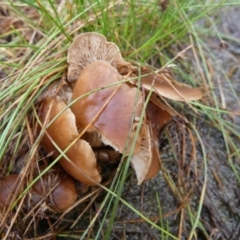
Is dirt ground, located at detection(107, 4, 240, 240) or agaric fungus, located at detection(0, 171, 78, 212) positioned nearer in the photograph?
agaric fungus, located at detection(0, 171, 78, 212)

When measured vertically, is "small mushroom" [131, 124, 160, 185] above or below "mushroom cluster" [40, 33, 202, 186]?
below

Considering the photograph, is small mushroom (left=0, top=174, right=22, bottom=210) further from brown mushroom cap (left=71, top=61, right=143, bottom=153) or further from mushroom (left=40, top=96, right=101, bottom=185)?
brown mushroom cap (left=71, top=61, right=143, bottom=153)

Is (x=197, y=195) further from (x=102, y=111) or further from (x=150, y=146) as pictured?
(x=102, y=111)

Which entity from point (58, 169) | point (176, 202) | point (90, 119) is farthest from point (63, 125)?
point (176, 202)

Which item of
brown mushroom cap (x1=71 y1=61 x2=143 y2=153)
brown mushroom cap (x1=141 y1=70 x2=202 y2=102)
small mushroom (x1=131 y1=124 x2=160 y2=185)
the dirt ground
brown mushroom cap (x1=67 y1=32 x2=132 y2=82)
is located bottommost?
the dirt ground

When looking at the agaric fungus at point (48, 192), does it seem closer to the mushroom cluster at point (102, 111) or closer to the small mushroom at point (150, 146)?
the mushroom cluster at point (102, 111)

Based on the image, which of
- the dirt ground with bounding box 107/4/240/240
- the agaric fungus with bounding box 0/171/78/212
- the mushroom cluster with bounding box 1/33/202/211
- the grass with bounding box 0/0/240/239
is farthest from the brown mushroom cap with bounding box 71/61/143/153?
the dirt ground with bounding box 107/4/240/240

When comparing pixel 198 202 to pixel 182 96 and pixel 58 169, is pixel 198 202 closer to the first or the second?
pixel 182 96

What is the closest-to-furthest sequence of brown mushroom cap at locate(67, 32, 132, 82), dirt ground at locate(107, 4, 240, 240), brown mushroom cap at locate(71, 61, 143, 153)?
brown mushroom cap at locate(71, 61, 143, 153), brown mushroom cap at locate(67, 32, 132, 82), dirt ground at locate(107, 4, 240, 240)

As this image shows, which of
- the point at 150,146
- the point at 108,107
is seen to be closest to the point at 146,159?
the point at 150,146
